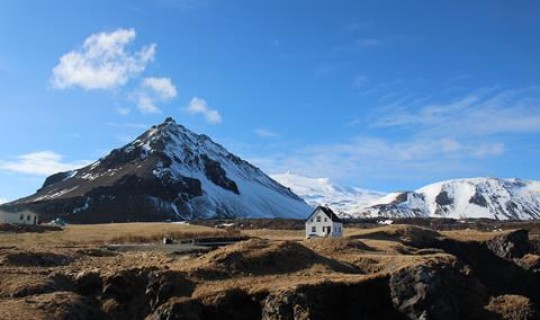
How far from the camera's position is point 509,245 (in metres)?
89.7

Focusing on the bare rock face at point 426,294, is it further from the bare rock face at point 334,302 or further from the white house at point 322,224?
the white house at point 322,224

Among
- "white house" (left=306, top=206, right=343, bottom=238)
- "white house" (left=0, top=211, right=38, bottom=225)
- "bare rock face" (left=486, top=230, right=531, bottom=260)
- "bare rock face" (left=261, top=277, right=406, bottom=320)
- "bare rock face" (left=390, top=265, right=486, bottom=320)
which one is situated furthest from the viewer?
"white house" (left=0, top=211, right=38, bottom=225)

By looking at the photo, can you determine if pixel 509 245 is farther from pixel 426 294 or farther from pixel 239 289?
pixel 239 289

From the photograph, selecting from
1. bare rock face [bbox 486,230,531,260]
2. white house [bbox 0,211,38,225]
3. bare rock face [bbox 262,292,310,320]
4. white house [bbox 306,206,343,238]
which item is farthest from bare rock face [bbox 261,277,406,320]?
white house [bbox 0,211,38,225]

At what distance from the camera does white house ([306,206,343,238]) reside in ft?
322

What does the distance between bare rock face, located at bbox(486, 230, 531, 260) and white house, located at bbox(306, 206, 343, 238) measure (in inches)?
884

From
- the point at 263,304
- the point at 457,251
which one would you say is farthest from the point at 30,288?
the point at 457,251

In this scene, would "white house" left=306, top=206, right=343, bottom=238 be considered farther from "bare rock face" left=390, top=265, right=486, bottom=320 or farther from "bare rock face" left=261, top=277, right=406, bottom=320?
"bare rock face" left=261, top=277, right=406, bottom=320

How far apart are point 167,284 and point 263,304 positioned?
5.53 metres

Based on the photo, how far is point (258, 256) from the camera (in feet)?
133

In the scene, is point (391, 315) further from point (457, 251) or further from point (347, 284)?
point (457, 251)

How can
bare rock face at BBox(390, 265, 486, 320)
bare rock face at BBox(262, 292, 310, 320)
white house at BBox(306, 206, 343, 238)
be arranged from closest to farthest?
bare rock face at BBox(262, 292, 310, 320)
bare rock face at BBox(390, 265, 486, 320)
white house at BBox(306, 206, 343, 238)

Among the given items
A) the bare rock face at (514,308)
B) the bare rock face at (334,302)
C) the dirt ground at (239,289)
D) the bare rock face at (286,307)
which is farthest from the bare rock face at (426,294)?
→ the bare rock face at (286,307)

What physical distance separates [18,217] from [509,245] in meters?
86.8
